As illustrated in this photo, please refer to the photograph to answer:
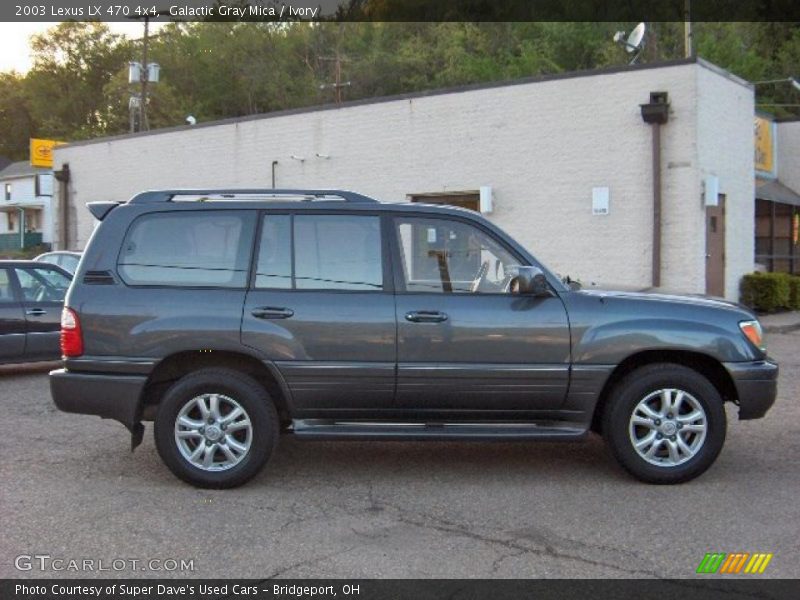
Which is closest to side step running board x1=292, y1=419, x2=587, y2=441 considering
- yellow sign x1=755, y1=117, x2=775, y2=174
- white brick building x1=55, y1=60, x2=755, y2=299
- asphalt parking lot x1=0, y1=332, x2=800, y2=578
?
asphalt parking lot x1=0, y1=332, x2=800, y2=578

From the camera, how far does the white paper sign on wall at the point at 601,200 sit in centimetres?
1658

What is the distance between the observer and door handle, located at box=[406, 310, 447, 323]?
5.80 m

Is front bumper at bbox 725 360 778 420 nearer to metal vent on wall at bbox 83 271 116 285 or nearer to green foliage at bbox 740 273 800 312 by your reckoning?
metal vent on wall at bbox 83 271 116 285

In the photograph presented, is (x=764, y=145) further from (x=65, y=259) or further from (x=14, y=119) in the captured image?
(x=14, y=119)

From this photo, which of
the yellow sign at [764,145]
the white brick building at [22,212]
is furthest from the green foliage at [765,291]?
the white brick building at [22,212]

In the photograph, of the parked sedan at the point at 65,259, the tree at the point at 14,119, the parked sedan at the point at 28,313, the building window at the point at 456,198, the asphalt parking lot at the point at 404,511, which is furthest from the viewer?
the tree at the point at 14,119

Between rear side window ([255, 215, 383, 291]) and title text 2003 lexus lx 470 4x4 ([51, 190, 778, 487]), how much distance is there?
0.01m

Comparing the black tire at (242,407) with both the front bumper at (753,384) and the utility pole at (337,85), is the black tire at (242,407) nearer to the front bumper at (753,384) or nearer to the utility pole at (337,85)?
the front bumper at (753,384)

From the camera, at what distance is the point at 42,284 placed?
36.0 ft

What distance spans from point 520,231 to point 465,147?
2174mm

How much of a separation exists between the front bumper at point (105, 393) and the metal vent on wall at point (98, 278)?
0.62 meters

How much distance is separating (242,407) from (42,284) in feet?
20.6

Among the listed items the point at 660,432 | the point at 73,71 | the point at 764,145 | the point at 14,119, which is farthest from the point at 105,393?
the point at 14,119

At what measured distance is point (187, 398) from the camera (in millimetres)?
5812
